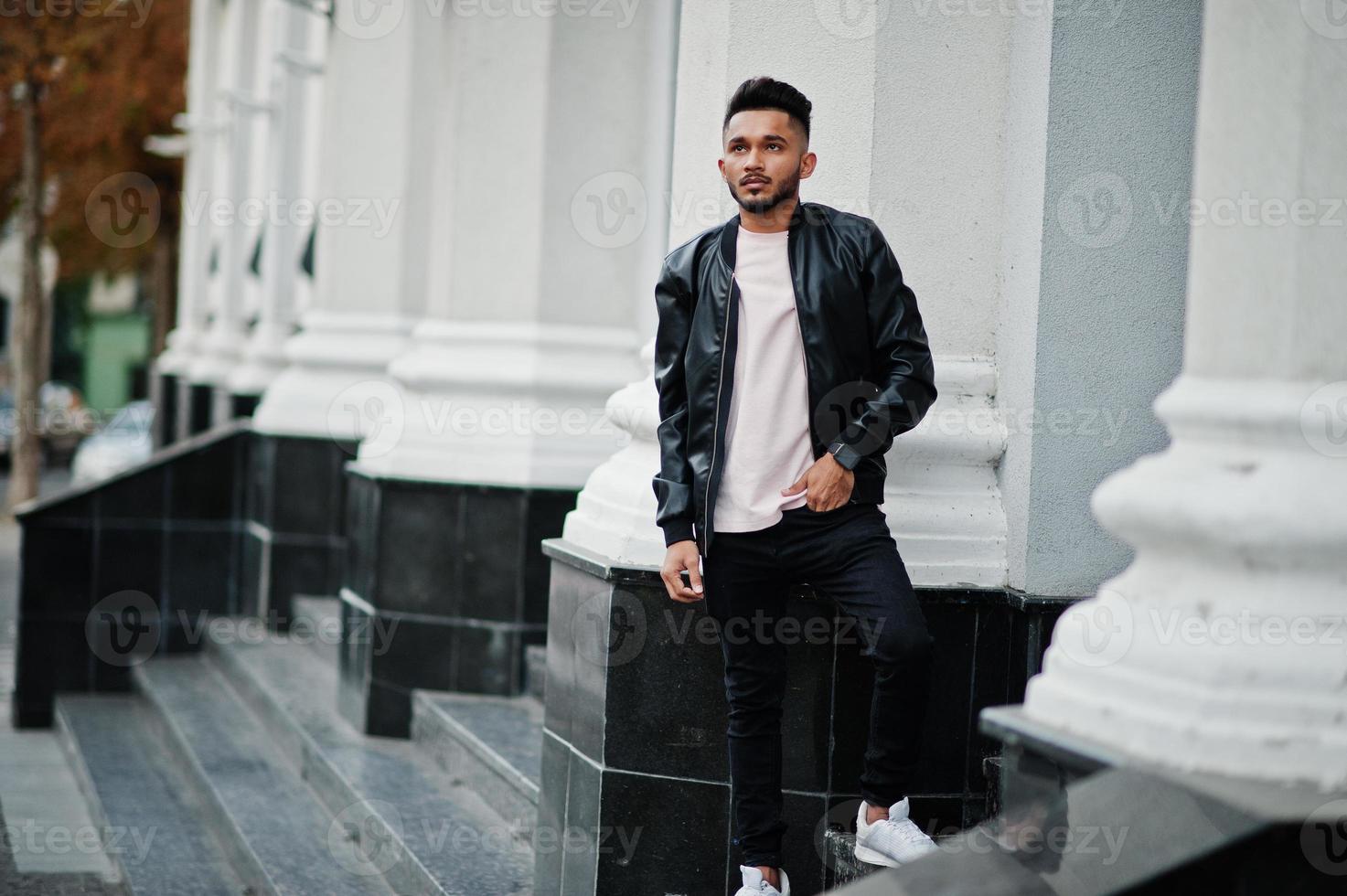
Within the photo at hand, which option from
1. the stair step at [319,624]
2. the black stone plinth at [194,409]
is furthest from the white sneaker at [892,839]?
the black stone plinth at [194,409]

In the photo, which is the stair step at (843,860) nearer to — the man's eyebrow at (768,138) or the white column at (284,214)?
the man's eyebrow at (768,138)

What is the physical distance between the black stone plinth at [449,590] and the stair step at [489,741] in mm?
119

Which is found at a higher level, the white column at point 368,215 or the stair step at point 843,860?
the white column at point 368,215

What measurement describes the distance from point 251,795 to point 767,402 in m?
3.76

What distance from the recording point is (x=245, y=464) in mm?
10039

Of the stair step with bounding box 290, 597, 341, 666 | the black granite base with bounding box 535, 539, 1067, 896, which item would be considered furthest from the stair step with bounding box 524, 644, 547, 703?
the black granite base with bounding box 535, 539, 1067, 896

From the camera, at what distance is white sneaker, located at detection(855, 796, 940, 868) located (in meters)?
3.87

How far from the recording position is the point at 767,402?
12.9ft

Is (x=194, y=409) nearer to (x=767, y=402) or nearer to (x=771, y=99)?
(x=767, y=402)

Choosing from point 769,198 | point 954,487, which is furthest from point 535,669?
point 769,198

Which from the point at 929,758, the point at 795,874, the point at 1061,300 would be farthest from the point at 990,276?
the point at 795,874

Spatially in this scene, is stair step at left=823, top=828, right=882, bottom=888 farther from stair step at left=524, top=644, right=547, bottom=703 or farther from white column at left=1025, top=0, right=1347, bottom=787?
stair step at left=524, top=644, right=547, bottom=703

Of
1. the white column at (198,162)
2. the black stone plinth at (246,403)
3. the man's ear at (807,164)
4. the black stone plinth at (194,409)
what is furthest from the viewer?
the white column at (198,162)

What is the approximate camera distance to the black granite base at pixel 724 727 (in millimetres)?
4324
